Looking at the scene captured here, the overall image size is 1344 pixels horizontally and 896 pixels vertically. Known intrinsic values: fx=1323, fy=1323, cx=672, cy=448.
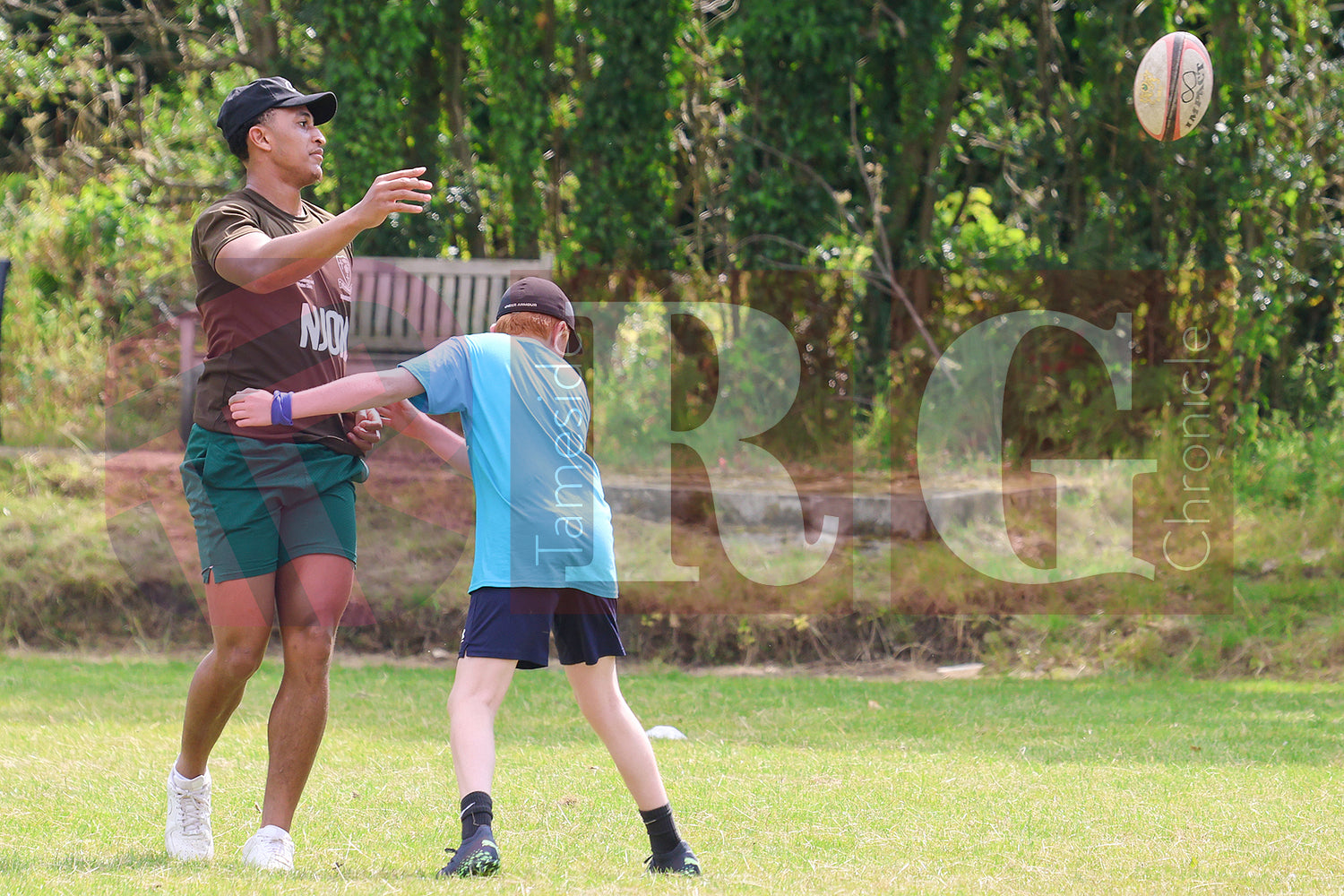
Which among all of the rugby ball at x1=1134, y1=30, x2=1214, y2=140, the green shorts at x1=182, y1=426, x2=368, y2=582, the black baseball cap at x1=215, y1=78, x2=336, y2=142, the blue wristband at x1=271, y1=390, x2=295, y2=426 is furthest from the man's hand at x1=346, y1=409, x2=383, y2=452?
the rugby ball at x1=1134, y1=30, x2=1214, y2=140

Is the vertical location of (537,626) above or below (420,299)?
below

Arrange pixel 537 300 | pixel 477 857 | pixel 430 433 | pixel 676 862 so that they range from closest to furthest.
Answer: pixel 477 857
pixel 676 862
pixel 537 300
pixel 430 433

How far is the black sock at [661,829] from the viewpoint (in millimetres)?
3736

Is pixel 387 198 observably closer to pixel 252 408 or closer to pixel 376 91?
pixel 252 408

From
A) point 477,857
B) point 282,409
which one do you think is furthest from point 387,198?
point 477,857

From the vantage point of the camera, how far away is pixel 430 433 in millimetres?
4137

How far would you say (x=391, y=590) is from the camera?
930 cm

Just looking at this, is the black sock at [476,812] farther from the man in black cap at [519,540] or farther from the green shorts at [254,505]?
the green shorts at [254,505]

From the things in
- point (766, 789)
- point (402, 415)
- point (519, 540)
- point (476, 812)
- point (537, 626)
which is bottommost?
point (766, 789)

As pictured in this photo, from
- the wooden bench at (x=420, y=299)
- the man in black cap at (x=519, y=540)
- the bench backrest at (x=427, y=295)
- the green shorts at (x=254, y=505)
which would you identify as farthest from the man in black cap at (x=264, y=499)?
the bench backrest at (x=427, y=295)

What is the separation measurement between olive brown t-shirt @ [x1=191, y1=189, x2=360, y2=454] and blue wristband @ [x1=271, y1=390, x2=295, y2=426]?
0.94ft

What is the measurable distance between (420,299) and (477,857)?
29.0ft

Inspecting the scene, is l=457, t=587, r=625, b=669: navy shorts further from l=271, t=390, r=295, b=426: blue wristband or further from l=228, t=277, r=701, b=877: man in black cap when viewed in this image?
l=271, t=390, r=295, b=426: blue wristband

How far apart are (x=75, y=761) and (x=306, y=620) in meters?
2.26
